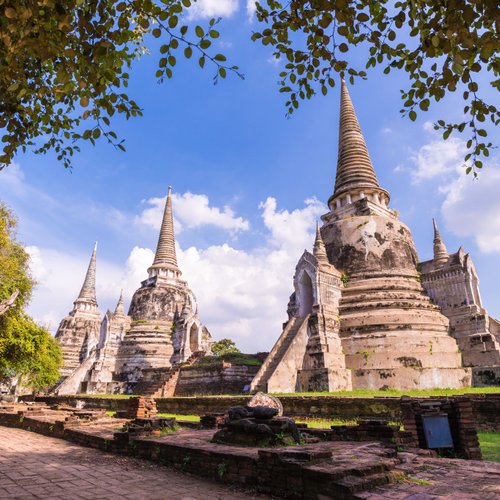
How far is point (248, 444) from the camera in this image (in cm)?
634

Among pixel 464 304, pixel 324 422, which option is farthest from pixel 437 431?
pixel 464 304

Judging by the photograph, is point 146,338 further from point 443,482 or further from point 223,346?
point 443,482

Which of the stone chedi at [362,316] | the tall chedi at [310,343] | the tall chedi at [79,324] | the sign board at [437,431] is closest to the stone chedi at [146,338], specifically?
the tall chedi at [79,324]

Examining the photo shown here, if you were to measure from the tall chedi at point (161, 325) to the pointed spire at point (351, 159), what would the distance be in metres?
14.9

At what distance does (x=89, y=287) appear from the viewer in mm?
46688

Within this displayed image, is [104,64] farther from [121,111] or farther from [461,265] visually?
[461,265]

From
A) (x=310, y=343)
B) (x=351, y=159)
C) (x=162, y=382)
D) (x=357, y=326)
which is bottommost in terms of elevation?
(x=162, y=382)

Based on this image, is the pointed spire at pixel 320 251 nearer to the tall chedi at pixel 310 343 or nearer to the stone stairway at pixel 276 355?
the tall chedi at pixel 310 343

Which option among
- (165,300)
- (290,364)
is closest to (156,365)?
(165,300)

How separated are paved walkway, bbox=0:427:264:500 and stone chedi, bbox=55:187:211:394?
1774cm

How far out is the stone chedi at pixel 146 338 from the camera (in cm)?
2894

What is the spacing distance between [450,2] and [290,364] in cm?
1527

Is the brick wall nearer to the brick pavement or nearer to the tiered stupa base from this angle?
the brick pavement

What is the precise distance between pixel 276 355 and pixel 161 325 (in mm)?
16278
